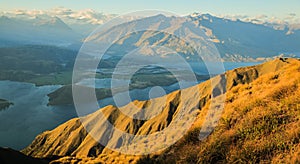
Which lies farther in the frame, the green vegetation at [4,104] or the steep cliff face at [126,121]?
the green vegetation at [4,104]

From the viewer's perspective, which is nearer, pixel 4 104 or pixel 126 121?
pixel 126 121

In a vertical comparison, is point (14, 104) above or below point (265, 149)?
below

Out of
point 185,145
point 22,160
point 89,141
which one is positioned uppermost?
point 185,145

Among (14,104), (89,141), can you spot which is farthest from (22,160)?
(14,104)

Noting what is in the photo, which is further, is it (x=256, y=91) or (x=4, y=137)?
(x=4, y=137)

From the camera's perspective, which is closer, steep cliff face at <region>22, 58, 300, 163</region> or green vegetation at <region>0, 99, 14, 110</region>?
steep cliff face at <region>22, 58, 300, 163</region>

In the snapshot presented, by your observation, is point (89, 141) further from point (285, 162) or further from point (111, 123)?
point (285, 162)

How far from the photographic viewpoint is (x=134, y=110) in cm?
12112

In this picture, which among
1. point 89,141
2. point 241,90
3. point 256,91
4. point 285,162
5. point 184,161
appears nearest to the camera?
point 285,162

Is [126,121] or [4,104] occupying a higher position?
[126,121]

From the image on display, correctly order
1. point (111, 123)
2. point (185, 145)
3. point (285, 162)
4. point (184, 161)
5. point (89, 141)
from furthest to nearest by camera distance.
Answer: point (111, 123), point (89, 141), point (185, 145), point (184, 161), point (285, 162)

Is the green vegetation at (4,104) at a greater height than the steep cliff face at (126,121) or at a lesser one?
lesser

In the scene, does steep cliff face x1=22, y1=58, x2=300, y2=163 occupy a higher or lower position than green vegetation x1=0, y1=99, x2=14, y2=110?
higher

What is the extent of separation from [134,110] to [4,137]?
7599cm
